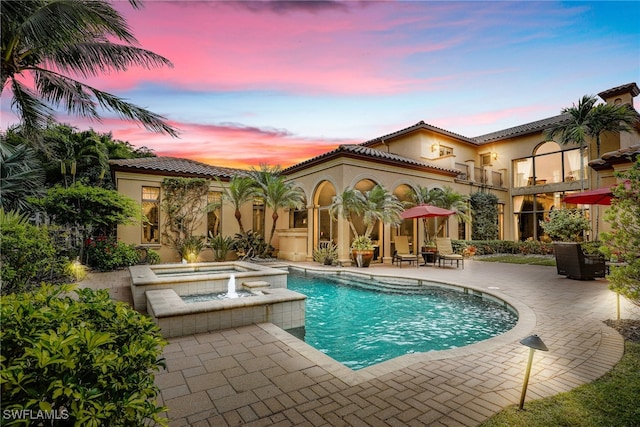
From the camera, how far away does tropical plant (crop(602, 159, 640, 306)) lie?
4.25 m

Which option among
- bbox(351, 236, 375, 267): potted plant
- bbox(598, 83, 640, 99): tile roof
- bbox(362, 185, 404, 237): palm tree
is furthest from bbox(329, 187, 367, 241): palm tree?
bbox(598, 83, 640, 99): tile roof

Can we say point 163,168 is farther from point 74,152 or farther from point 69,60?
point 69,60

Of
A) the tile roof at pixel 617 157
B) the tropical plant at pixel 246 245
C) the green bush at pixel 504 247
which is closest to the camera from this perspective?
the tile roof at pixel 617 157

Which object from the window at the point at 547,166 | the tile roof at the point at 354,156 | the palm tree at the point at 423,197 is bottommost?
the palm tree at the point at 423,197

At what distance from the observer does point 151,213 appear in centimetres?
1558

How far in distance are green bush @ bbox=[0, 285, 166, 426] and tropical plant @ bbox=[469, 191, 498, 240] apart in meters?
22.0

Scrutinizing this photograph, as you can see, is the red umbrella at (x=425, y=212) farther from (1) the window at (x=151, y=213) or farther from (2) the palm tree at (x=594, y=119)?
(1) the window at (x=151, y=213)

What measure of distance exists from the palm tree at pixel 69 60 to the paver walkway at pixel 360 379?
629cm

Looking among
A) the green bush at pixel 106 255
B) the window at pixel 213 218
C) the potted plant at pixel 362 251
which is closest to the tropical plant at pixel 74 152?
the window at pixel 213 218

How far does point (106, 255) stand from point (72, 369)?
41.7 ft

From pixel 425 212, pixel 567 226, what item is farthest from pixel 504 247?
pixel 425 212

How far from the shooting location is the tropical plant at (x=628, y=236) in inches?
167

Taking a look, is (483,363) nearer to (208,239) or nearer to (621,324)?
(621,324)

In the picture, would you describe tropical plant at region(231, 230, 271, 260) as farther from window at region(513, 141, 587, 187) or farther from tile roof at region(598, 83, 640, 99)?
tile roof at region(598, 83, 640, 99)
